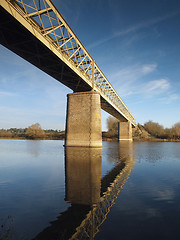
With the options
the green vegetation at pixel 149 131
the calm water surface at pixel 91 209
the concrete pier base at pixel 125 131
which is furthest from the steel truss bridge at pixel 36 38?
the green vegetation at pixel 149 131

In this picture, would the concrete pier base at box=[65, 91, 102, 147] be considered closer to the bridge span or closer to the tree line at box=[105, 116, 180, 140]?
the bridge span

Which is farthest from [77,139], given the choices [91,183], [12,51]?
[91,183]

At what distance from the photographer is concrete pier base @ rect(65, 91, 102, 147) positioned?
27.6m

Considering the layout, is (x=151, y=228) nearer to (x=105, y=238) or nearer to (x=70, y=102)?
(x=105, y=238)

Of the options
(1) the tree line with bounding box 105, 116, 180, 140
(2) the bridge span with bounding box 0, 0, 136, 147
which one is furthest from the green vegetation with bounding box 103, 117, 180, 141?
(2) the bridge span with bounding box 0, 0, 136, 147

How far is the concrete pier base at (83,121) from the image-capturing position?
2761 cm

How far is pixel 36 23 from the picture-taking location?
703 inches

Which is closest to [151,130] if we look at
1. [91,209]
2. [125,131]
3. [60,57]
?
[125,131]

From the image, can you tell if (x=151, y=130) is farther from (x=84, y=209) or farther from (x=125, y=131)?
(x=84, y=209)

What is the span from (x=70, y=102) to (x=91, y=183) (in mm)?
23197

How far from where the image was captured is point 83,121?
28203 millimetres

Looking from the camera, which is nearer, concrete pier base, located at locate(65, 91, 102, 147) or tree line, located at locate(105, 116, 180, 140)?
concrete pier base, located at locate(65, 91, 102, 147)

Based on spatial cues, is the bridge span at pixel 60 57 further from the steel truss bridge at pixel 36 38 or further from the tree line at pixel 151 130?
the tree line at pixel 151 130

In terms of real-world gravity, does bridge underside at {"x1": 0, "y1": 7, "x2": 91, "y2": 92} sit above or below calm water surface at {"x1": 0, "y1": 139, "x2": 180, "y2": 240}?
above
